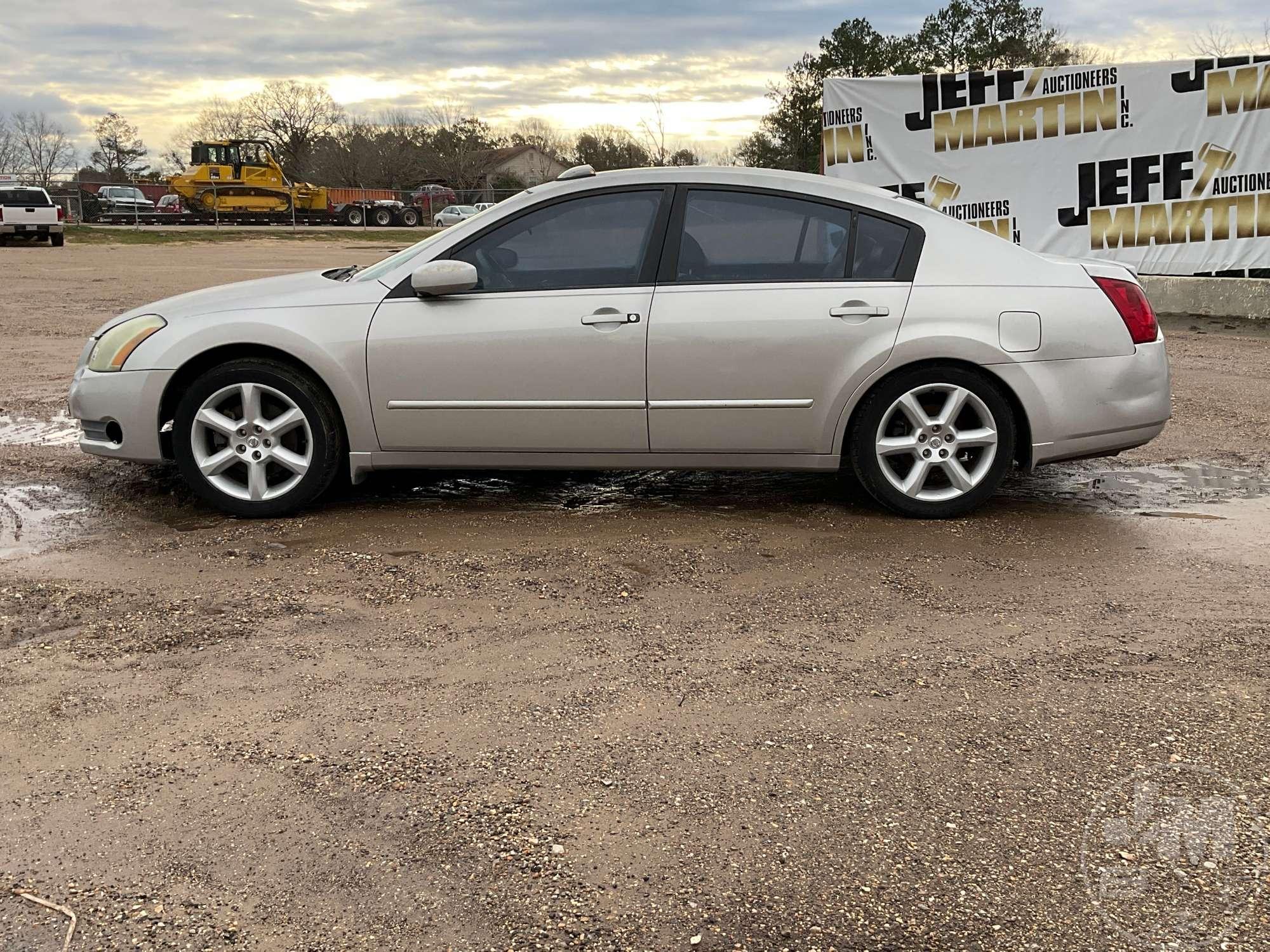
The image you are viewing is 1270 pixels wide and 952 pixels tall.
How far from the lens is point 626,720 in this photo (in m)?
3.31

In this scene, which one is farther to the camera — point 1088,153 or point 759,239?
point 1088,153

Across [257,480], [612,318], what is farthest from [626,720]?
[257,480]

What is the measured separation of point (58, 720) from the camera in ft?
10.8

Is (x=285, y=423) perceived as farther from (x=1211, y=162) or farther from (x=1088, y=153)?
(x=1211, y=162)

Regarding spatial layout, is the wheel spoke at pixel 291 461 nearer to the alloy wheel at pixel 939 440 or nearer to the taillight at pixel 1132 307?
the alloy wheel at pixel 939 440

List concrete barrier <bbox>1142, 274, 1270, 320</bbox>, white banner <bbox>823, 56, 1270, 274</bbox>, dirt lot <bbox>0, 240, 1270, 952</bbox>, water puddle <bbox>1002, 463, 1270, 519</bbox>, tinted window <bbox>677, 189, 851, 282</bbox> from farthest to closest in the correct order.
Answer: white banner <bbox>823, 56, 1270, 274</bbox> → concrete barrier <bbox>1142, 274, 1270, 320</bbox> → water puddle <bbox>1002, 463, 1270, 519</bbox> → tinted window <bbox>677, 189, 851, 282</bbox> → dirt lot <bbox>0, 240, 1270, 952</bbox>

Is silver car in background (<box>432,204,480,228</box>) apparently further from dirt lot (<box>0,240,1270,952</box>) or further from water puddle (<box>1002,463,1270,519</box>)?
dirt lot (<box>0,240,1270,952</box>)

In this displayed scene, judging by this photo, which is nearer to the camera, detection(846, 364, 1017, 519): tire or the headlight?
detection(846, 364, 1017, 519): tire

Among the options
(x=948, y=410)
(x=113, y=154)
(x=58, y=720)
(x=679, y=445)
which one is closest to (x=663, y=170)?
(x=679, y=445)

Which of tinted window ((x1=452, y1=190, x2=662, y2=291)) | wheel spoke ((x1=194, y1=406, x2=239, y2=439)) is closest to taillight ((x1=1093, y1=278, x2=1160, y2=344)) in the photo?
tinted window ((x1=452, y1=190, x2=662, y2=291))

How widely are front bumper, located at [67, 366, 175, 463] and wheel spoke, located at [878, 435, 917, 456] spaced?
3144mm

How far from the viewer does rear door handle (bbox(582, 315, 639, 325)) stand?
204 inches

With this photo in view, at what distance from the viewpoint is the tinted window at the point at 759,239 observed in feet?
17.3

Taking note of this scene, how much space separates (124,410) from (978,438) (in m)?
3.77
